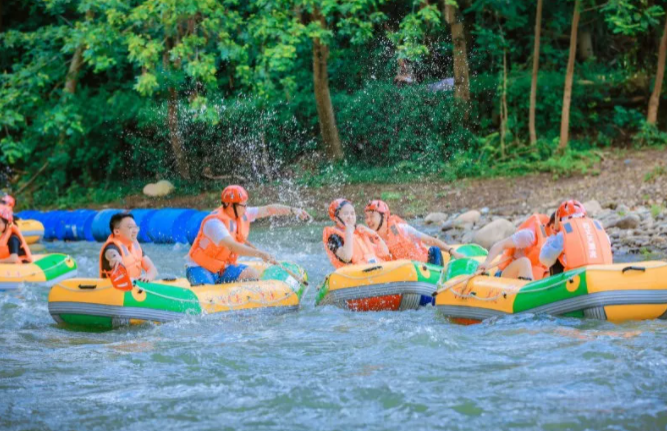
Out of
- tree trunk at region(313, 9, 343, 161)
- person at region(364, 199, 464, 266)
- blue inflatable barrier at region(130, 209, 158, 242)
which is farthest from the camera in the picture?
tree trunk at region(313, 9, 343, 161)

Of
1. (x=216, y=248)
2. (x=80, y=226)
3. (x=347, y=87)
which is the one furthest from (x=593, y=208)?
(x=80, y=226)

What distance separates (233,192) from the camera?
25.8 feet

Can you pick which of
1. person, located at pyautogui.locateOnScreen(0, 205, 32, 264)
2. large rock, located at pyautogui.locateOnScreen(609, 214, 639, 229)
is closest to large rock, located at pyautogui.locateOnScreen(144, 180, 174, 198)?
person, located at pyautogui.locateOnScreen(0, 205, 32, 264)

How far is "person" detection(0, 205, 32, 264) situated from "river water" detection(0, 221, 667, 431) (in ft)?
8.91

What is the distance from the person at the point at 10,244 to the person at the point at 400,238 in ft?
13.8

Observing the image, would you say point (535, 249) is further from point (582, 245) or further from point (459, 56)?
point (459, 56)

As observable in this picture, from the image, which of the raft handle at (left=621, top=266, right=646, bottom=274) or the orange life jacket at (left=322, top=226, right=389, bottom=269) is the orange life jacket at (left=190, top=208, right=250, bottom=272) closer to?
the orange life jacket at (left=322, top=226, right=389, bottom=269)

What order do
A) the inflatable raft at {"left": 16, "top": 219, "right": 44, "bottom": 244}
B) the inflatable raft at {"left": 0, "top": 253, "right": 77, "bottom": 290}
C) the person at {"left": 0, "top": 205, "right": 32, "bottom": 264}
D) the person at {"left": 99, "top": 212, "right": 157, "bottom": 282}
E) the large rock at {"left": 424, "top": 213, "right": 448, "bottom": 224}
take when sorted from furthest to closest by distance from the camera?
the inflatable raft at {"left": 16, "top": 219, "right": 44, "bottom": 244} < the large rock at {"left": 424, "top": 213, "right": 448, "bottom": 224} < the person at {"left": 0, "top": 205, "right": 32, "bottom": 264} < the inflatable raft at {"left": 0, "top": 253, "right": 77, "bottom": 290} < the person at {"left": 99, "top": 212, "right": 157, "bottom": 282}

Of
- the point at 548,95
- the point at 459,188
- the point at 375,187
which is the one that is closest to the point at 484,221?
the point at 459,188

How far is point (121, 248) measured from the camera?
293 inches

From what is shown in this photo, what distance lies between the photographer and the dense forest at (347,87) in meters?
16.1

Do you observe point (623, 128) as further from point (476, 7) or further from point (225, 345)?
point (225, 345)

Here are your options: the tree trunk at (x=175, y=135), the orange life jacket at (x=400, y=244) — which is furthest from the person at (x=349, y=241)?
the tree trunk at (x=175, y=135)

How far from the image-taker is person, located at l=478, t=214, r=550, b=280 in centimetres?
685
